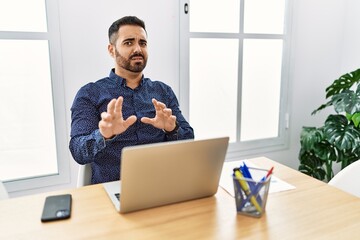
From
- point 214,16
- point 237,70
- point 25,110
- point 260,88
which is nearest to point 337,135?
point 260,88

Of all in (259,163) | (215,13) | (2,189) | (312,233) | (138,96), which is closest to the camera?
(312,233)

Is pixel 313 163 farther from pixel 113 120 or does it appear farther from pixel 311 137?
pixel 113 120

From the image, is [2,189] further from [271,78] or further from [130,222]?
[271,78]

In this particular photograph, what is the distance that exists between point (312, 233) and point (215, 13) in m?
1.90

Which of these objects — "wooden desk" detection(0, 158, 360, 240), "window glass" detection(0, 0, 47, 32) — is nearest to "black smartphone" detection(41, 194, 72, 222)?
"wooden desk" detection(0, 158, 360, 240)

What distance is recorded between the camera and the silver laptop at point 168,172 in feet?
2.76

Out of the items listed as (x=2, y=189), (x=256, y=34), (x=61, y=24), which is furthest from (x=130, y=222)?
(x=256, y=34)

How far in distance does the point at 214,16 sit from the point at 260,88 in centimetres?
74

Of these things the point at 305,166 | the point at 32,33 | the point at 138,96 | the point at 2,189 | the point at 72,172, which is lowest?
the point at 305,166

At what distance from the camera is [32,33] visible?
1.84 m

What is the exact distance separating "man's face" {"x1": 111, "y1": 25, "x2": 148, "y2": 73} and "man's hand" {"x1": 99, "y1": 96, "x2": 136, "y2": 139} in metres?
0.50

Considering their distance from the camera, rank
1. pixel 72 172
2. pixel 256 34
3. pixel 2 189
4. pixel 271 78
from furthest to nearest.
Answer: pixel 271 78, pixel 256 34, pixel 72 172, pixel 2 189

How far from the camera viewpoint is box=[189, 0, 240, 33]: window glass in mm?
2282

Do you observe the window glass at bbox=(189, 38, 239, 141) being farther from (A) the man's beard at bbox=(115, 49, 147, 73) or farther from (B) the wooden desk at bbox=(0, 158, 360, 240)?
(B) the wooden desk at bbox=(0, 158, 360, 240)
